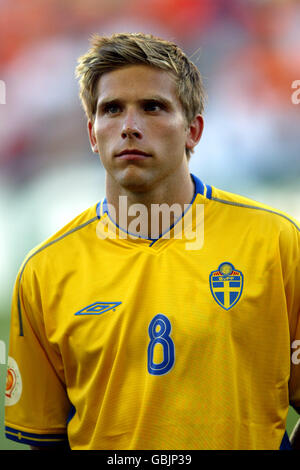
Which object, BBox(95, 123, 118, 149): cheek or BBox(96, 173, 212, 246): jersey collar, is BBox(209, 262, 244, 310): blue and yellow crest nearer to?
BBox(96, 173, 212, 246): jersey collar

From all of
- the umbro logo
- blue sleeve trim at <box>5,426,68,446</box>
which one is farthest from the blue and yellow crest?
blue sleeve trim at <box>5,426,68,446</box>

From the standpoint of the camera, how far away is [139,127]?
152 cm

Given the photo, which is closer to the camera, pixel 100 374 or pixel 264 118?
pixel 100 374

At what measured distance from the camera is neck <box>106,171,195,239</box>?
1591mm

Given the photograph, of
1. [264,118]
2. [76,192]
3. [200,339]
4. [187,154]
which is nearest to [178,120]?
[187,154]

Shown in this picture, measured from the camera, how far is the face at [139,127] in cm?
152

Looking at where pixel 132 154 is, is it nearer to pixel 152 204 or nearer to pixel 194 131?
pixel 152 204

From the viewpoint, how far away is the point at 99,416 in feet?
4.82

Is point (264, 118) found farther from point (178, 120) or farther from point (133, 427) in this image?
point (133, 427)

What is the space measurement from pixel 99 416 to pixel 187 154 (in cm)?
84

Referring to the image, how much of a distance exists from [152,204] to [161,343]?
410 mm

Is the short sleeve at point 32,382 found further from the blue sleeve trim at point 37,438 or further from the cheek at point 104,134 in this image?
the cheek at point 104,134

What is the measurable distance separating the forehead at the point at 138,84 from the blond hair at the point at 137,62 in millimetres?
18

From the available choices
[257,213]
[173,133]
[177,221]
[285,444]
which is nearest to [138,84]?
[173,133]
